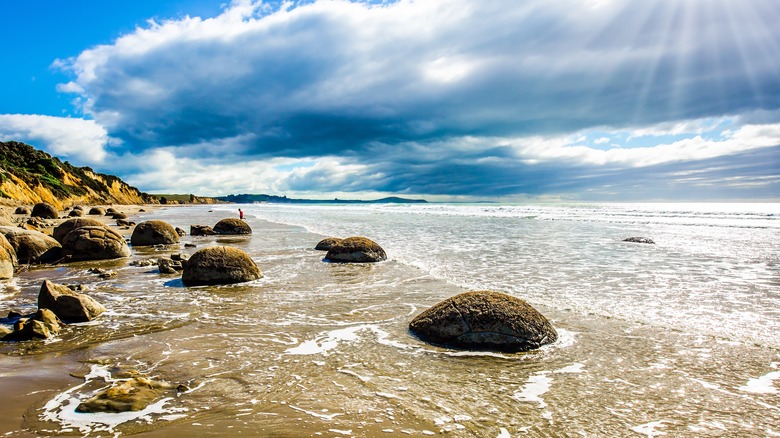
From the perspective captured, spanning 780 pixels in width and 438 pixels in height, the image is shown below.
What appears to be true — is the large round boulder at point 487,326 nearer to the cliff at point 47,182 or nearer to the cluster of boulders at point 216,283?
the cluster of boulders at point 216,283

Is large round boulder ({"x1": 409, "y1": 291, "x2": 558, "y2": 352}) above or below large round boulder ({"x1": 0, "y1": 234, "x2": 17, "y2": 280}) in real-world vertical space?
below

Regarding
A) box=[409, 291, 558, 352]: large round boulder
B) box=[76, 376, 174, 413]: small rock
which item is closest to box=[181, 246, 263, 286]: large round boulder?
box=[409, 291, 558, 352]: large round boulder

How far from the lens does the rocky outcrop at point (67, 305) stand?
23.5 ft

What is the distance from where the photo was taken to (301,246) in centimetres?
1878

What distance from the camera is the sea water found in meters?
4.07

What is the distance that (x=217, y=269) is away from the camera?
10.5 metres

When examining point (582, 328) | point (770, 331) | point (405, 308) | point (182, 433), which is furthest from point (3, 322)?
point (770, 331)

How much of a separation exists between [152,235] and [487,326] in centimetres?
1732

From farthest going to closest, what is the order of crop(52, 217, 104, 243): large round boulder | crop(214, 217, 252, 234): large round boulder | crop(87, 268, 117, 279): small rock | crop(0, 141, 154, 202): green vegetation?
crop(0, 141, 154, 202): green vegetation, crop(214, 217, 252, 234): large round boulder, crop(52, 217, 104, 243): large round boulder, crop(87, 268, 117, 279): small rock

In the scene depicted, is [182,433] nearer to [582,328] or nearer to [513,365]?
[513,365]

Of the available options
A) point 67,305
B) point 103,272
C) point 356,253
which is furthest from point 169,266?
point 356,253

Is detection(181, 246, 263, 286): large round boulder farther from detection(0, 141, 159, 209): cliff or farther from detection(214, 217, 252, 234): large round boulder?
detection(0, 141, 159, 209): cliff

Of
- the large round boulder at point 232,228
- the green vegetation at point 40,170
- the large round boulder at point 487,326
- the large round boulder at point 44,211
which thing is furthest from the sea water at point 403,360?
the green vegetation at point 40,170

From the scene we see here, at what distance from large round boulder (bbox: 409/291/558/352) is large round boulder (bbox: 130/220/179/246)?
16.2m
